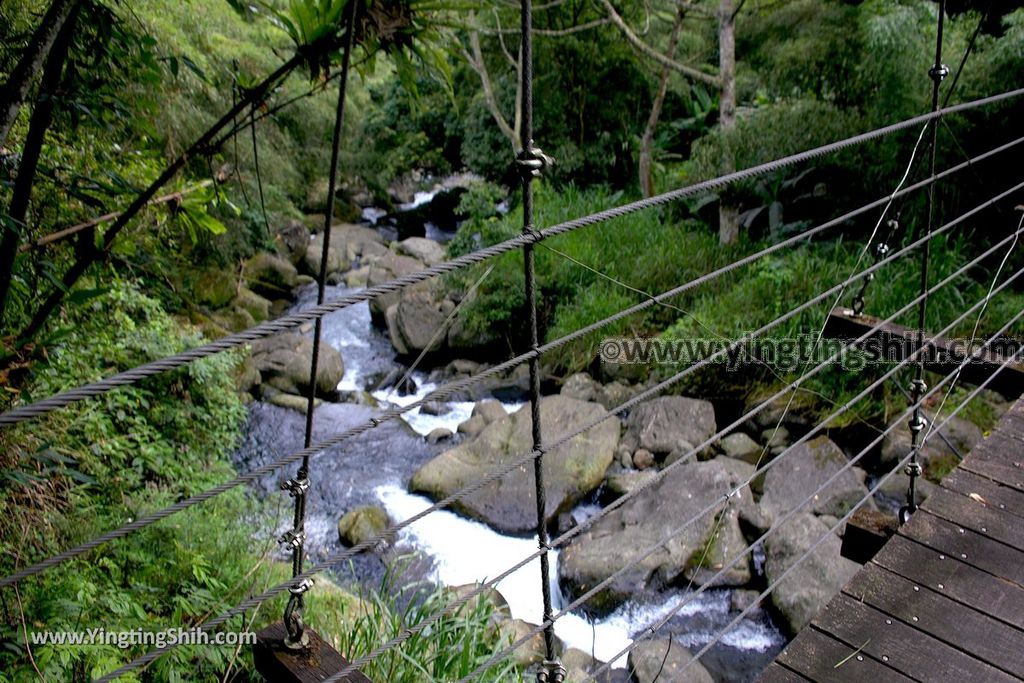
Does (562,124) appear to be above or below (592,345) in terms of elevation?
above

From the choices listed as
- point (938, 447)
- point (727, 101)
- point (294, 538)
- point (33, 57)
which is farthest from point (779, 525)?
point (727, 101)

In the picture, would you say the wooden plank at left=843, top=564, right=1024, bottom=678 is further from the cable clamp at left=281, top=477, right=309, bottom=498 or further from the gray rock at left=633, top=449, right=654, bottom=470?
the gray rock at left=633, top=449, right=654, bottom=470

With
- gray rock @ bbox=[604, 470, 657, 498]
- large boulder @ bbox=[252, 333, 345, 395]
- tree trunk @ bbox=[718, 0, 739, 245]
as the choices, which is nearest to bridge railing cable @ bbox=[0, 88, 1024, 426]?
gray rock @ bbox=[604, 470, 657, 498]

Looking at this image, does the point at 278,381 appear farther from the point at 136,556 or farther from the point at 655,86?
the point at 655,86

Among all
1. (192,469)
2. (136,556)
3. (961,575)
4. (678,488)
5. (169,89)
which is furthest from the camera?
(169,89)

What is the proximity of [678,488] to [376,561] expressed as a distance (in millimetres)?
1973

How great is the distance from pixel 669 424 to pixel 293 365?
3.66m

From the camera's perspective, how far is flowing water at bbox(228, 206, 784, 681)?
12.4 ft

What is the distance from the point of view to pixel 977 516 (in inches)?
65.2

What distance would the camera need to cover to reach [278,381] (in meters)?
6.85

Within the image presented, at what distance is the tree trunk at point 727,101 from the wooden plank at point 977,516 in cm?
557

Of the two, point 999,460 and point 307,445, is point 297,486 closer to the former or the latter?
point 307,445

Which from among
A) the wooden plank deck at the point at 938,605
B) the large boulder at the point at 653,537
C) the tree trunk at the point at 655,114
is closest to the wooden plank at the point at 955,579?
the wooden plank deck at the point at 938,605

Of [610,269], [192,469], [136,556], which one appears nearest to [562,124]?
[610,269]
